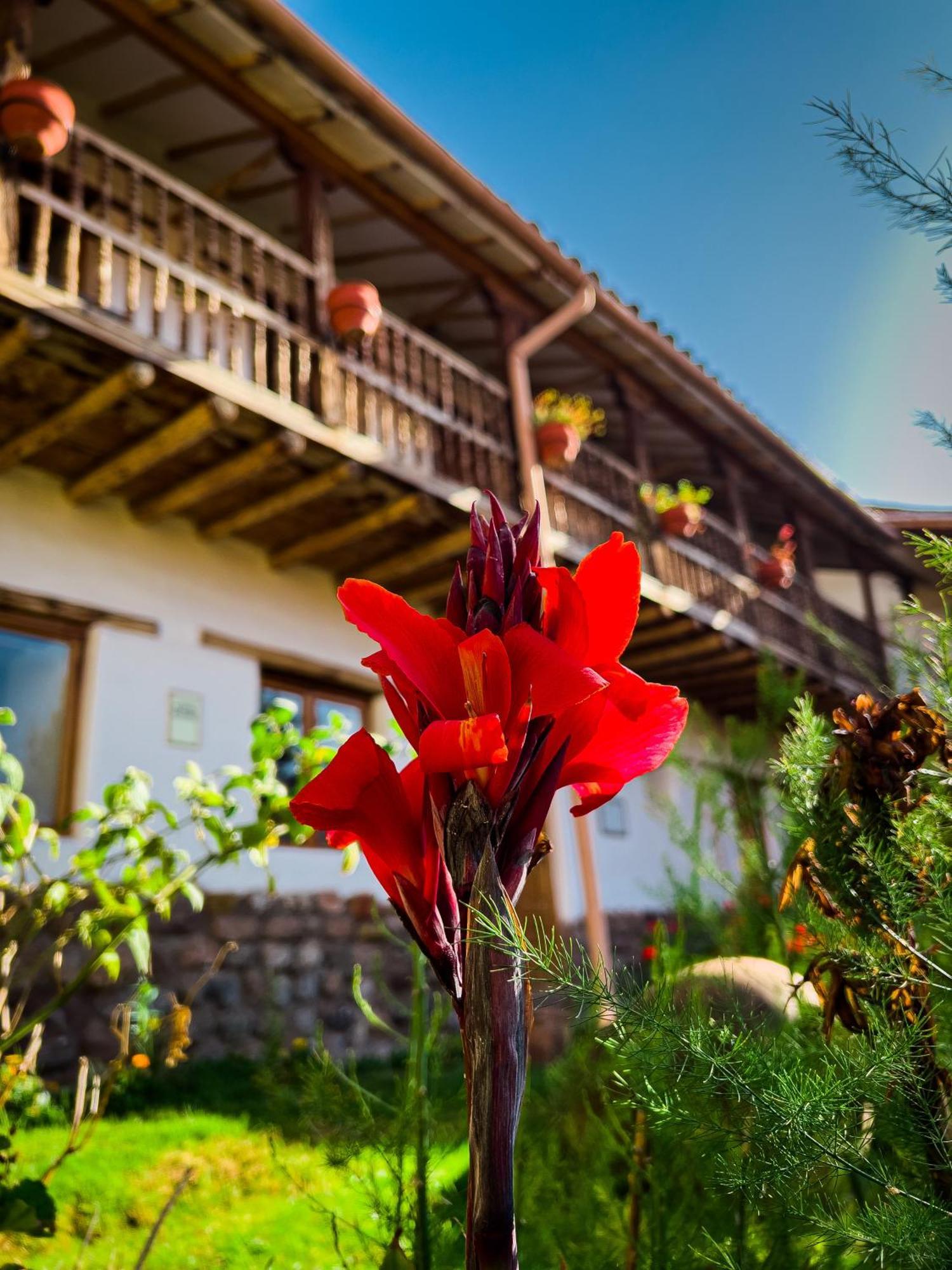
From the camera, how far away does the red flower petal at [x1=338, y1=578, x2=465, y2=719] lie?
506 millimetres

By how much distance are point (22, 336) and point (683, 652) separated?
20.3 feet

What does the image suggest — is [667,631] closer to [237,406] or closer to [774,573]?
[774,573]

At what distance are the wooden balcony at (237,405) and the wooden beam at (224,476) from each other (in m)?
0.01

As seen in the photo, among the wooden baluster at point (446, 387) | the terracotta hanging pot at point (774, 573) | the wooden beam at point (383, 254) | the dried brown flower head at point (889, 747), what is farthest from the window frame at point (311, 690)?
the dried brown flower head at point (889, 747)

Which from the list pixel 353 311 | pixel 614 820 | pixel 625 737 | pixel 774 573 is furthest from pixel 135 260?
pixel 774 573

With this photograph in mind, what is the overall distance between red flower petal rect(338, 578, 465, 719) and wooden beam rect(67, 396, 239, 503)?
4.54 meters

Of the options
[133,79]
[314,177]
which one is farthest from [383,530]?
[133,79]

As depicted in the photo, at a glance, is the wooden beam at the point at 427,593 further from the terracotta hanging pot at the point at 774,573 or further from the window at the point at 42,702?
the terracotta hanging pot at the point at 774,573

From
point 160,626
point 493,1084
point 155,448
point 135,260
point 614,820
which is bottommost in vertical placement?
point 493,1084

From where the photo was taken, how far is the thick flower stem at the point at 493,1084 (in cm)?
42

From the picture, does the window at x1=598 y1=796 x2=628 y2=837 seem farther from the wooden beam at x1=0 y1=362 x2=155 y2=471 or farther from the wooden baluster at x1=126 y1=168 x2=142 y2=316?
the wooden baluster at x1=126 y1=168 x2=142 y2=316

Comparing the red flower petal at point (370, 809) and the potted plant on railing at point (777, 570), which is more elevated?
the potted plant on railing at point (777, 570)

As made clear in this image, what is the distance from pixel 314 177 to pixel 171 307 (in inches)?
49.9

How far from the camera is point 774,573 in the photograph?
372 inches
